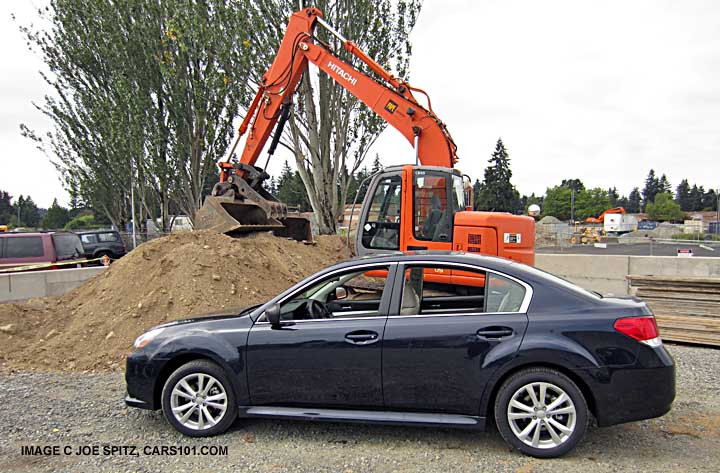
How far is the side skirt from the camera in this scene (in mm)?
3807

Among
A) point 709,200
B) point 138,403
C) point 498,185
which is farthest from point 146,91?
point 709,200

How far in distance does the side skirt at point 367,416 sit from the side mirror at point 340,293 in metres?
1.31

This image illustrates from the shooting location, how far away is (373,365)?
395 centimetres

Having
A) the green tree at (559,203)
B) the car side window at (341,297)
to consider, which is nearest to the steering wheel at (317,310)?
the car side window at (341,297)

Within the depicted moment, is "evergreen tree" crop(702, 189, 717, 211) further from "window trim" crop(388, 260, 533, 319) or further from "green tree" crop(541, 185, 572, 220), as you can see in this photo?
"window trim" crop(388, 260, 533, 319)

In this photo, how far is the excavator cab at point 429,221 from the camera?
7.03m

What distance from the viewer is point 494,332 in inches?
150

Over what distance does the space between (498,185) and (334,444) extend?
6274 cm

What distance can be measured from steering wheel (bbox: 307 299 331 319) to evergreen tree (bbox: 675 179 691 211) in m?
133

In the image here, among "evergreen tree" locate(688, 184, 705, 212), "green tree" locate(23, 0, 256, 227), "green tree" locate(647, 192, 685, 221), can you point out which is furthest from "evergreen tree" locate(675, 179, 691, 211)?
"green tree" locate(23, 0, 256, 227)

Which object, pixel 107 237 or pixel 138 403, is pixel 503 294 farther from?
pixel 107 237

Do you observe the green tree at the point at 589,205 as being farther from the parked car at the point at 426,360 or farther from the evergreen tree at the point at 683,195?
the parked car at the point at 426,360

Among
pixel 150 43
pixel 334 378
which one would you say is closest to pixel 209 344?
pixel 334 378

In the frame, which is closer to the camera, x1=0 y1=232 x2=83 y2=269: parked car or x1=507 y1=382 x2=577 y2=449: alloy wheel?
x1=507 y1=382 x2=577 y2=449: alloy wheel
